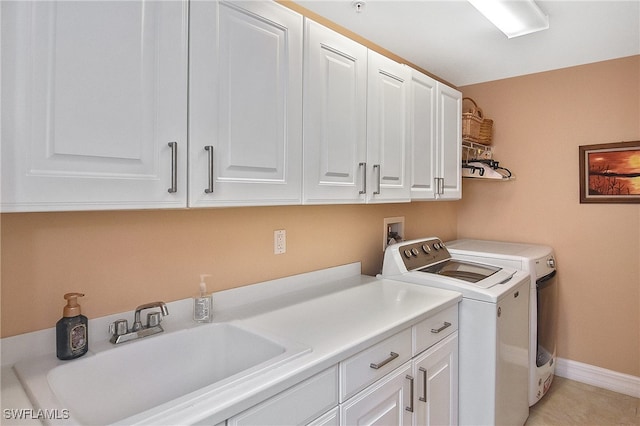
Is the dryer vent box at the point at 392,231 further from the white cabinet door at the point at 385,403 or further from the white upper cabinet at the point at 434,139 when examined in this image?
the white cabinet door at the point at 385,403

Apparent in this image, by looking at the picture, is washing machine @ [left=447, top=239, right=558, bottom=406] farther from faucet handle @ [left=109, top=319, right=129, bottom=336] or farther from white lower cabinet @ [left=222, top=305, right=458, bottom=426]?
faucet handle @ [left=109, top=319, right=129, bottom=336]

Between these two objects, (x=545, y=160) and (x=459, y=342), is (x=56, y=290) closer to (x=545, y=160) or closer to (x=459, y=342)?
(x=459, y=342)

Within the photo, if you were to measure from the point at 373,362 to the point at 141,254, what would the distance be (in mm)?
957

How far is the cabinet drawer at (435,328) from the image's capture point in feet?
5.47

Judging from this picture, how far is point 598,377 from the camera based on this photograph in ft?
9.41

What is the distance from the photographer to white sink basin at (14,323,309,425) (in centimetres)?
105

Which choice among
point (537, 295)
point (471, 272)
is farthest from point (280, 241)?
point (537, 295)

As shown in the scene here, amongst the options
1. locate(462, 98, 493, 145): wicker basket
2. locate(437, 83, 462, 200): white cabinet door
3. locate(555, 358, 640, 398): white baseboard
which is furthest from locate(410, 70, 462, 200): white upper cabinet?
locate(555, 358, 640, 398): white baseboard

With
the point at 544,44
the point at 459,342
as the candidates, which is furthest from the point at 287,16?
the point at 544,44

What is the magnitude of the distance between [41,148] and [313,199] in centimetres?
95

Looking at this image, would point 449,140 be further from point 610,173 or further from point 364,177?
point 610,173

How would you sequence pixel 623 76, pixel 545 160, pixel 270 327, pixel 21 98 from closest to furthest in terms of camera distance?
1. pixel 21 98
2. pixel 270 327
3. pixel 623 76
4. pixel 545 160

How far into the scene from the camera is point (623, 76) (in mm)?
2752

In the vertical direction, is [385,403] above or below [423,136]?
below
